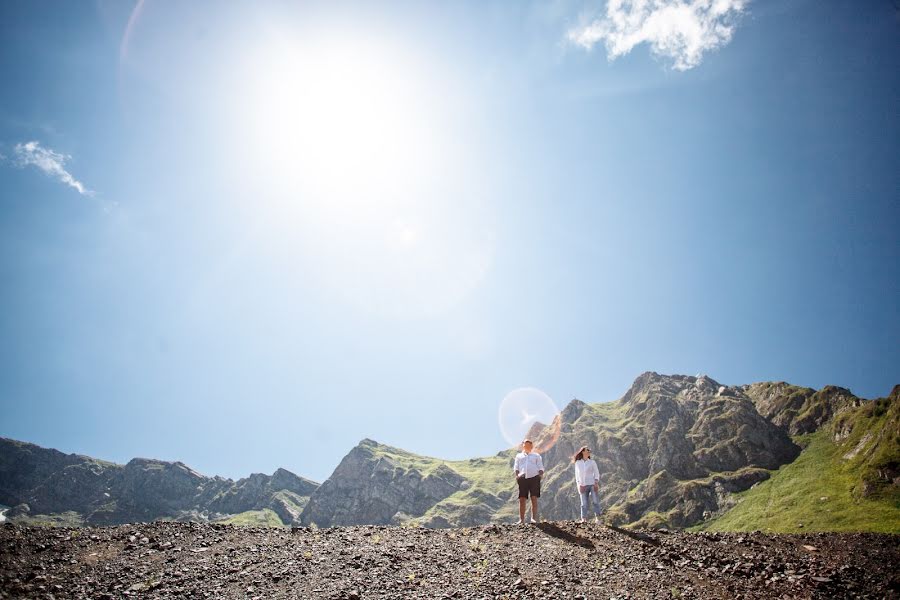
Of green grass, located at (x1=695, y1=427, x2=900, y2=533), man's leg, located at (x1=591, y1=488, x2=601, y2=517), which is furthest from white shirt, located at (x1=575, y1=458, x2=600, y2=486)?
green grass, located at (x1=695, y1=427, x2=900, y2=533)

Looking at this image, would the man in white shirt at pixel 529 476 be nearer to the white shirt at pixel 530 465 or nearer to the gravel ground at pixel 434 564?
the white shirt at pixel 530 465

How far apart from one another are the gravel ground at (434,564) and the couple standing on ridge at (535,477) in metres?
2.99

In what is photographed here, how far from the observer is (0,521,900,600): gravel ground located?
12469mm

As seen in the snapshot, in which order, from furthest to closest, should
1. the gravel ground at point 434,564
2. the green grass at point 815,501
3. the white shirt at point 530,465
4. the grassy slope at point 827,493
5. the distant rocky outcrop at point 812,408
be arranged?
the distant rocky outcrop at point 812,408, the grassy slope at point 827,493, the green grass at point 815,501, the white shirt at point 530,465, the gravel ground at point 434,564

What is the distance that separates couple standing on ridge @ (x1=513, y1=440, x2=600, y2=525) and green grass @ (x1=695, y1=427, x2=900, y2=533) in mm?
90653

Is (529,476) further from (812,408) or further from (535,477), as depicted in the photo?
(812,408)

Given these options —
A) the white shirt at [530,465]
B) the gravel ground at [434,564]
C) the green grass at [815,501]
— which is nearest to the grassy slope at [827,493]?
the green grass at [815,501]

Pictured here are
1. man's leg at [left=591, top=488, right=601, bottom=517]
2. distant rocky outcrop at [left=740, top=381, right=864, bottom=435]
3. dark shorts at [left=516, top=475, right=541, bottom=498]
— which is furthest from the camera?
distant rocky outcrop at [left=740, top=381, right=864, bottom=435]

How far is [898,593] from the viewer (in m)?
12.7

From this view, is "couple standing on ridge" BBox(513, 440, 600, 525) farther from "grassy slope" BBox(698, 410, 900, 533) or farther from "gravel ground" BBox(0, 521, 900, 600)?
"grassy slope" BBox(698, 410, 900, 533)

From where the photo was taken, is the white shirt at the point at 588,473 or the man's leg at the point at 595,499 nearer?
the man's leg at the point at 595,499

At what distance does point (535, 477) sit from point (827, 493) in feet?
493

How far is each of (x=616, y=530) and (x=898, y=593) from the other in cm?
895

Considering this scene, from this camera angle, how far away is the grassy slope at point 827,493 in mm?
91062
